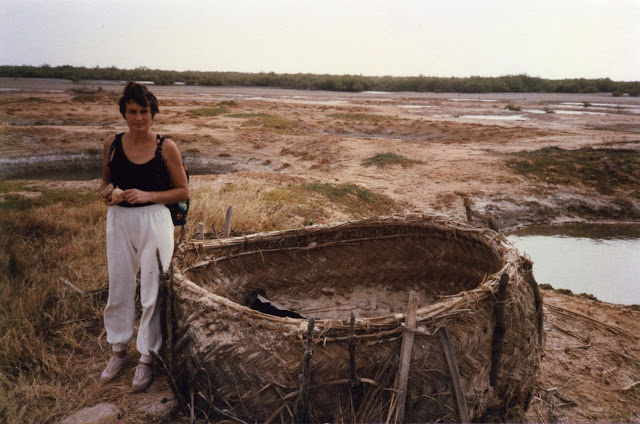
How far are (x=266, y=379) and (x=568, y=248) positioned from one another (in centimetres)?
593

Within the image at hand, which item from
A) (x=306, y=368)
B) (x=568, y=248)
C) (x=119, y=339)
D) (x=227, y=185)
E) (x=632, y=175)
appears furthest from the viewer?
(x=632, y=175)

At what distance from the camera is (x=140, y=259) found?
2.58 metres

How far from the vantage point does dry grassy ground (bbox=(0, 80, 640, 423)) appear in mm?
3092

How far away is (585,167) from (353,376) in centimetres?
897

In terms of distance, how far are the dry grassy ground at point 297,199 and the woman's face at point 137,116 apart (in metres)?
1.46

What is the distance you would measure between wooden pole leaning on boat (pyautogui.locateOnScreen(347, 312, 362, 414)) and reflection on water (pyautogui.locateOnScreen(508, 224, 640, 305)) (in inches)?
136

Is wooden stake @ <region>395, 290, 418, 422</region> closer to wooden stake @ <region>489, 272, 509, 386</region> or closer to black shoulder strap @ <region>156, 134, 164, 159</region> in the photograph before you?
wooden stake @ <region>489, 272, 509, 386</region>

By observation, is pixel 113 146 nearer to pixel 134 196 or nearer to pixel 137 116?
pixel 137 116

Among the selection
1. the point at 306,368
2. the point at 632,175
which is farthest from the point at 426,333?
the point at 632,175

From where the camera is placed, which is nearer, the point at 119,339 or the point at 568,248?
the point at 119,339

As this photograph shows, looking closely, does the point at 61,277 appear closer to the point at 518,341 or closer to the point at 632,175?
the point at 518,341

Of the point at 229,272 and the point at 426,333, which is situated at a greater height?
the point at 426,333

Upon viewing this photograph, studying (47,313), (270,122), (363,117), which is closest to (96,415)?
(47,313)

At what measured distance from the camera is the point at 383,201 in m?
7.77
